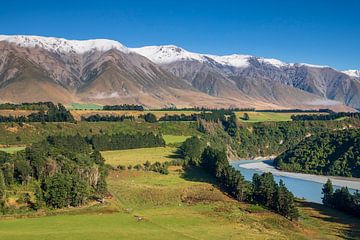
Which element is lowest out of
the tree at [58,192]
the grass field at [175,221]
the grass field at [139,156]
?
the grass field at [175,221]

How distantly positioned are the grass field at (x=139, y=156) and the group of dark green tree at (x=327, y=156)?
41.3m

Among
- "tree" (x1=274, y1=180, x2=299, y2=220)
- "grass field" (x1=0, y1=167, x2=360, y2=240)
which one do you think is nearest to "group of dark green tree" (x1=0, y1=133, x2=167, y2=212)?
"grass field" (x1=0, y1=167, x2=360, y2=240)

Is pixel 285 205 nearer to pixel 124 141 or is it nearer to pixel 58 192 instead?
pixel 58 192

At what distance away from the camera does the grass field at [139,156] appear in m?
142

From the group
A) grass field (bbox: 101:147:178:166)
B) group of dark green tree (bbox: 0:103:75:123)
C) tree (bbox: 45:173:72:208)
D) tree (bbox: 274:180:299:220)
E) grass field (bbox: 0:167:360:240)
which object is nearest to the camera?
grass field (bbox: 0:167:360:240)

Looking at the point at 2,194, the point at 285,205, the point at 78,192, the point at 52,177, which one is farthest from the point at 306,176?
the point at 2,194

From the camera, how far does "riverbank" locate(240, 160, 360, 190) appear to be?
448 ft

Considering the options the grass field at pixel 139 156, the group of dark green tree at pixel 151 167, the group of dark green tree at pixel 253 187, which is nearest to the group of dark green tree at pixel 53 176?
the group of dark green tree at pixel 151 167

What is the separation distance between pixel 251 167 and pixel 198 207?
275 feet

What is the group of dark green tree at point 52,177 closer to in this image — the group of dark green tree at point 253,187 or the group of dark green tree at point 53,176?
the group of dark green tree at point 53,176

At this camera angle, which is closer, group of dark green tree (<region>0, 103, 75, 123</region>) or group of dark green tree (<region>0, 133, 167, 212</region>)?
group of dark green tree (<region>0, 133, 167, 212</region>)

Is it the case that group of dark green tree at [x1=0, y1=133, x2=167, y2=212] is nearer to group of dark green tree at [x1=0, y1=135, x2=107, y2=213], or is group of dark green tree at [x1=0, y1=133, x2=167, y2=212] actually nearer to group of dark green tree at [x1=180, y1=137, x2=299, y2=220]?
group of dark green tree at [x1=0, y1=135, x2=107, y2=213]

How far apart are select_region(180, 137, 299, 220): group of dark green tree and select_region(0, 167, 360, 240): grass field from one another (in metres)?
2.97

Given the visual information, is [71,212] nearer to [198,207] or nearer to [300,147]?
[198,207]
